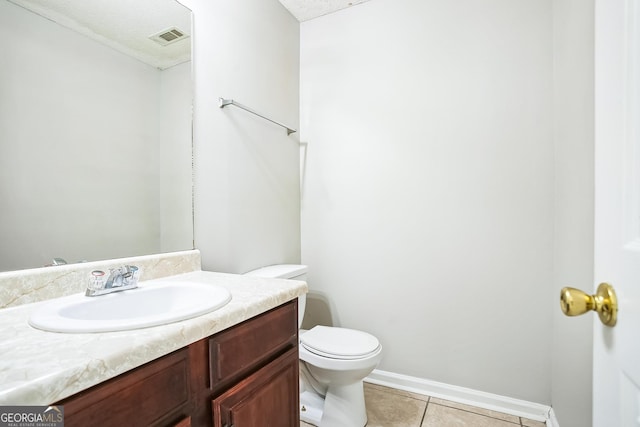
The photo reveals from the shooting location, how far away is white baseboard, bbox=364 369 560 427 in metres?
1.59

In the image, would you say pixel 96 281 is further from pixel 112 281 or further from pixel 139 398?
pixel 139 398

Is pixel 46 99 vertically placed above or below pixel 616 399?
above

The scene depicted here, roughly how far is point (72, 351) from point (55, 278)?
52cm

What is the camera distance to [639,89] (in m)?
0.41

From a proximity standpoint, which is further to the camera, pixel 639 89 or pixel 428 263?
pixel 428 263

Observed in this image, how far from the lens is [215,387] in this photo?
763mm

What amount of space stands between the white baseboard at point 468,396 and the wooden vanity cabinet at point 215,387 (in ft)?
3.39

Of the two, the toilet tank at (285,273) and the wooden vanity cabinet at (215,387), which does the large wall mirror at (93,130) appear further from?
the wooden vanity cabinet at (215,387)

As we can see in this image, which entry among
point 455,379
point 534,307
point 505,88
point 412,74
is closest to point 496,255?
point 534,307

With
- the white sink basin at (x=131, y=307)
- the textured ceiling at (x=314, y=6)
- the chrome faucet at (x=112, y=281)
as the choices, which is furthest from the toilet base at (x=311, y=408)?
the textured ceiling at (x=314, y=6)

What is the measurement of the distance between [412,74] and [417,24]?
1.01ft

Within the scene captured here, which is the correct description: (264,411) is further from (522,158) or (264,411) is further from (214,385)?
(522,158)

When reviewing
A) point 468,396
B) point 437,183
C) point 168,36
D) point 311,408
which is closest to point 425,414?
point 468,396

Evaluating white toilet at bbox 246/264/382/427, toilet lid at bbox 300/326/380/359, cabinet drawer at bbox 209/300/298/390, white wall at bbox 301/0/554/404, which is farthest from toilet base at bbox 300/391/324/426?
cabinet drawer at bbox 209/300/298/390
